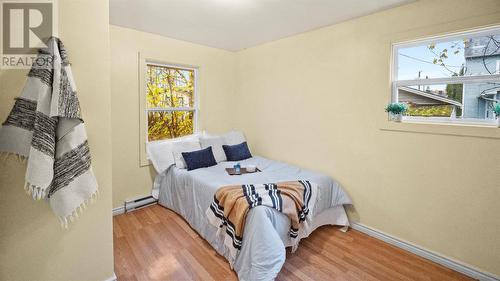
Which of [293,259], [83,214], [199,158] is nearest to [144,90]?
[199,158]

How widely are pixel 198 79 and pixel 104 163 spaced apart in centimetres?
244

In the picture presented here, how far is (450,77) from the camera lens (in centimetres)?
218

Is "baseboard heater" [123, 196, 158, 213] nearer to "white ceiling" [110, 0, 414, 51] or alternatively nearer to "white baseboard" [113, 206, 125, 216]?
"white baseboard" [113, 206, 125, 216]

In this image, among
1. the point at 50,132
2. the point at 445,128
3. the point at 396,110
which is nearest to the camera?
the point at 50,132

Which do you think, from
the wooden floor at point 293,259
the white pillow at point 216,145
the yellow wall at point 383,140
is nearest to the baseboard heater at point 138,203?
the wooden floor at point 293,259

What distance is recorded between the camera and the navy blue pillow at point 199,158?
3.07 meters

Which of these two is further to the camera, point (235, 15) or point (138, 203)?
point (138, 203)

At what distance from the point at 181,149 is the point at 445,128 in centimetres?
300

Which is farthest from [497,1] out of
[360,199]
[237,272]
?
[237,272]

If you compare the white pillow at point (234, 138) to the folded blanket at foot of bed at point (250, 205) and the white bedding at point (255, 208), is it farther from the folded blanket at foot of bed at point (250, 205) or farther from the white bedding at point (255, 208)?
the folded blanket at foot of bed at point (250, 205)

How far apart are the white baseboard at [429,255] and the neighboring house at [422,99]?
135cm

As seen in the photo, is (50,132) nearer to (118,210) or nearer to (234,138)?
(118,210)

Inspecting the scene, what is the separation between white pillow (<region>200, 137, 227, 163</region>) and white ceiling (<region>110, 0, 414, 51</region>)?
151 cm

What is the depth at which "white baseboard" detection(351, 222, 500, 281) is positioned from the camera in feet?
6.51
